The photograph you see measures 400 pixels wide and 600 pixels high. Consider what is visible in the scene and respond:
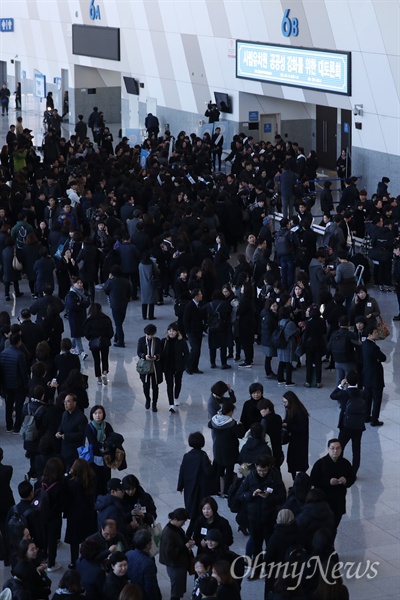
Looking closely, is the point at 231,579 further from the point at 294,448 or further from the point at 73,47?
the point at 73,47

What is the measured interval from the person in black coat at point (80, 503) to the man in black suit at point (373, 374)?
15.6 ft

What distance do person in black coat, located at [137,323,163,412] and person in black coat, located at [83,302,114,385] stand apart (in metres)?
0.93

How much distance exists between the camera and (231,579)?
8.62 meters

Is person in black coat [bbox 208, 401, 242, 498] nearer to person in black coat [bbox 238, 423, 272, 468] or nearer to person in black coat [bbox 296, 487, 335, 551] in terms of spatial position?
person in black coat [bbox 238, 423, 272, 468]

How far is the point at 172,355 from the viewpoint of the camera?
1490 cm

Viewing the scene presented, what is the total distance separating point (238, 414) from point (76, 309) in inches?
118

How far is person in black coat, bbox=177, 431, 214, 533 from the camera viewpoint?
1104 centimetres

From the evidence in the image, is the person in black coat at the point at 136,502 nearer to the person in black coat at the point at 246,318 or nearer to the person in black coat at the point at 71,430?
the person in black coat at the point at 71,430

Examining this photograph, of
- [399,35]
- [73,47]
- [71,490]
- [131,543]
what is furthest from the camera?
[73,47]

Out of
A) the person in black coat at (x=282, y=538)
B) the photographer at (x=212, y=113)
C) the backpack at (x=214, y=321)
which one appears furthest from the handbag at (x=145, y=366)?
the photographer at (x=212, y=113)

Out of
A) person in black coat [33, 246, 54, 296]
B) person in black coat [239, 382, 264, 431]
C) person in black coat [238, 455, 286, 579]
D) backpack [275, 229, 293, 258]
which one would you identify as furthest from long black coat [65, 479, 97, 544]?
backpack [275, 229, 293, 258]

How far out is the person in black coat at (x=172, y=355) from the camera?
583 inches

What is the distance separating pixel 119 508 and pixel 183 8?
28.2 metres

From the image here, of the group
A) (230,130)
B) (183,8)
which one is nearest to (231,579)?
(230,130)
